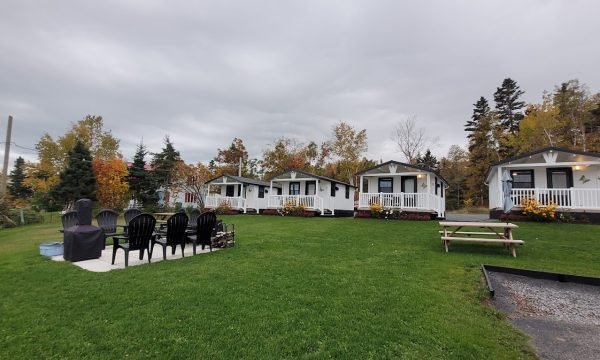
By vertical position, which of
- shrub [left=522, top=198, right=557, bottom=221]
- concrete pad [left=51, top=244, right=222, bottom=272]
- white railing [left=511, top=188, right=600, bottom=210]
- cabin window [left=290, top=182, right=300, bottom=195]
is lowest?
concrete pad [left=51, top=244, right=222, bottom=272]

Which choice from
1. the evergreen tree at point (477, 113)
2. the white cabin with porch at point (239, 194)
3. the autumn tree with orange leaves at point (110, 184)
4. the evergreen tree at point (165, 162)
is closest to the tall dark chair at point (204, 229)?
the white cabin with porch at point (239, 194)

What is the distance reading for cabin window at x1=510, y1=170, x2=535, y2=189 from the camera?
14.4m

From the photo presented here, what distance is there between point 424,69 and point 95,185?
2530 cm

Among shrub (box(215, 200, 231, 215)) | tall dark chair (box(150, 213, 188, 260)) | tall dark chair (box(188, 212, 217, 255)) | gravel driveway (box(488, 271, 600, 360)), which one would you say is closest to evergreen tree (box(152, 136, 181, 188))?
shrub (box(215, 200, 231, 215))

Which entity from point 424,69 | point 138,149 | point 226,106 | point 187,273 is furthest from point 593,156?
point 138,149

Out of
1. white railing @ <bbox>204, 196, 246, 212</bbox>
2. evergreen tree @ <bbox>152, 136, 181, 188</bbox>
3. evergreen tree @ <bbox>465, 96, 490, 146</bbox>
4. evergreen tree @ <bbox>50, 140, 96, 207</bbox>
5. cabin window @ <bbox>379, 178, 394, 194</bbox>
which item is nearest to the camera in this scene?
cabin window @ <bbox>379, 178, 394, 194</bbox>

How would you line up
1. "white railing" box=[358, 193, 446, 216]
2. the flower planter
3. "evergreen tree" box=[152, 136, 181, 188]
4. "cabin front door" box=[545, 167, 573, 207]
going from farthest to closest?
"evergreen tree" box=[152, 136, 181, 188]
"white railing" box=[358, 193, 446, 216]
"cabin front door" box=[545, 167, 573, 207]
the flower planter

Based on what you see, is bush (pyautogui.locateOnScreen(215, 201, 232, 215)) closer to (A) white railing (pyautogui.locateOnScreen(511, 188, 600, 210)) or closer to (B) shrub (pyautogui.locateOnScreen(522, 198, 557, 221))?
(A) white railing (pyautogui.locateOnScreen(511, 188, 600, 210))

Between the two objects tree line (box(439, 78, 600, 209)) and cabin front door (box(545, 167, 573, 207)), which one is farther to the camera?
tree line (box(439, 78, 600, 209))

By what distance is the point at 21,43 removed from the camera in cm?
1066

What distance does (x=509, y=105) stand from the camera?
123ft

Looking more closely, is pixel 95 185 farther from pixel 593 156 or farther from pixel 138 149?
pixel 593 156

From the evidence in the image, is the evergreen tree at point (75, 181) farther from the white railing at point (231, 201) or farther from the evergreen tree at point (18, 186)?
the evergreen tree at point (18, 186)

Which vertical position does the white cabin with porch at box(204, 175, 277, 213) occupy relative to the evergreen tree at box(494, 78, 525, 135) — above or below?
below
